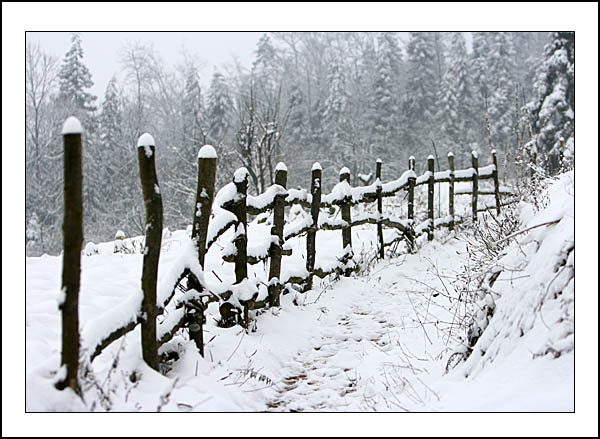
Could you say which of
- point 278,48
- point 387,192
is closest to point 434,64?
point 278,48

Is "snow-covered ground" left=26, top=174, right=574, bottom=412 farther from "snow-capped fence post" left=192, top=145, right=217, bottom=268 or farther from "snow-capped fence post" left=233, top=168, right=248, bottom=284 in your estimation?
"snow-capped fence post" left=233, top=168, right=248, bottom=284

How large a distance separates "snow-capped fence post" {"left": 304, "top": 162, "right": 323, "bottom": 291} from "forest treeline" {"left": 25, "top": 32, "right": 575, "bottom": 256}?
19.0 m

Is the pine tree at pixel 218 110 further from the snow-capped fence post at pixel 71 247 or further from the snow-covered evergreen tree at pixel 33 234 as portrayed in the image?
the snow-capped fence post at pixel 71 247

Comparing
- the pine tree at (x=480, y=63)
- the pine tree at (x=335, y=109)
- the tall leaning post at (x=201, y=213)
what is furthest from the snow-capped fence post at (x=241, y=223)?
the pine tree at (x=480, y=63)

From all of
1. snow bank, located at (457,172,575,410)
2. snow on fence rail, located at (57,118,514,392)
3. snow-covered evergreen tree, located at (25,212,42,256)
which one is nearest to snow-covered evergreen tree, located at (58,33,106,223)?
snow-covered evergreen tree, located at (25,212,42,256)

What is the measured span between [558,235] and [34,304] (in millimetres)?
4238

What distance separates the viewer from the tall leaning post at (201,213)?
375 cm

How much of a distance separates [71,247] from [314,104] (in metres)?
36.2

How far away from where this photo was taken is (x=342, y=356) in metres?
4.62

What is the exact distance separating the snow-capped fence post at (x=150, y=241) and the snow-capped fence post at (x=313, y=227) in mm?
3789

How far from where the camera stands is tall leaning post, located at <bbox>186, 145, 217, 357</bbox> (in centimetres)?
375

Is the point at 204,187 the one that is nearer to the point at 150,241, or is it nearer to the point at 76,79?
the point at 150,241

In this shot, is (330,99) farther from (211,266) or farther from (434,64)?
(211,266)

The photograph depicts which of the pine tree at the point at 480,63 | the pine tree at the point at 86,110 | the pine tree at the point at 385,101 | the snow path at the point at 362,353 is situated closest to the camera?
the snow path at the point at 362,353
